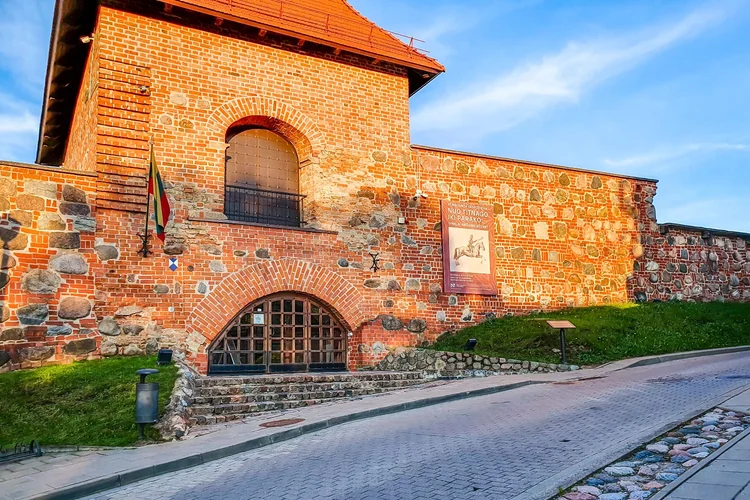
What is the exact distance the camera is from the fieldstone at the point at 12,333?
10898 mm

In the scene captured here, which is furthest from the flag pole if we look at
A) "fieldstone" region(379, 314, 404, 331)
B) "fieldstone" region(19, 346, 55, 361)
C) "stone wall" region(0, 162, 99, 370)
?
"fieldstone" region(379, 314, 404, 331)

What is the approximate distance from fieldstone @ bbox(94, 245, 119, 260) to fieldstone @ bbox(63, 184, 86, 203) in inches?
35.3

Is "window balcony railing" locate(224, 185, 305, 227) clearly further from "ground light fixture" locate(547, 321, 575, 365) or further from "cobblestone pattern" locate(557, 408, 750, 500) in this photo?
"cobblestone pattern" locate(557, 408, 750, 500)

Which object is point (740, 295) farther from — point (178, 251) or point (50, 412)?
point (50, 412)

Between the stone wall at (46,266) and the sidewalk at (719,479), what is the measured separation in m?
9.84

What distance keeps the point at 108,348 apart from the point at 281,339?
346 centimetres

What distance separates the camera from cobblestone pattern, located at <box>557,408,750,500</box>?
218 inches

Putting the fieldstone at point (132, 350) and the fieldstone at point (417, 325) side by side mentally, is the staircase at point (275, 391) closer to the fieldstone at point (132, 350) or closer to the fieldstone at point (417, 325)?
the fieldstone at point (132, 350)

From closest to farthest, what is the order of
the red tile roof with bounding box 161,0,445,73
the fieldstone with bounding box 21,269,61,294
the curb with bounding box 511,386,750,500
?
the curb with bounding box 511,386,750,500
the fieldstone with bounding box 21,269,61,294
the red tile roof with bounding box 161,0,445,73

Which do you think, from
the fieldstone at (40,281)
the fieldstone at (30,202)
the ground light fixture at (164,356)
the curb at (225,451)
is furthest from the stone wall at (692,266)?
the fieldstone at (30,202)

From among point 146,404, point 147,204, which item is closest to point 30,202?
point 147,204

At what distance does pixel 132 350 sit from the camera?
1208 cm

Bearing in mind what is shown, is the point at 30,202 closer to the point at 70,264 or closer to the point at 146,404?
the point at 70,264

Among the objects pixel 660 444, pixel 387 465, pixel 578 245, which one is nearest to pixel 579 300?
pixel 578 245
